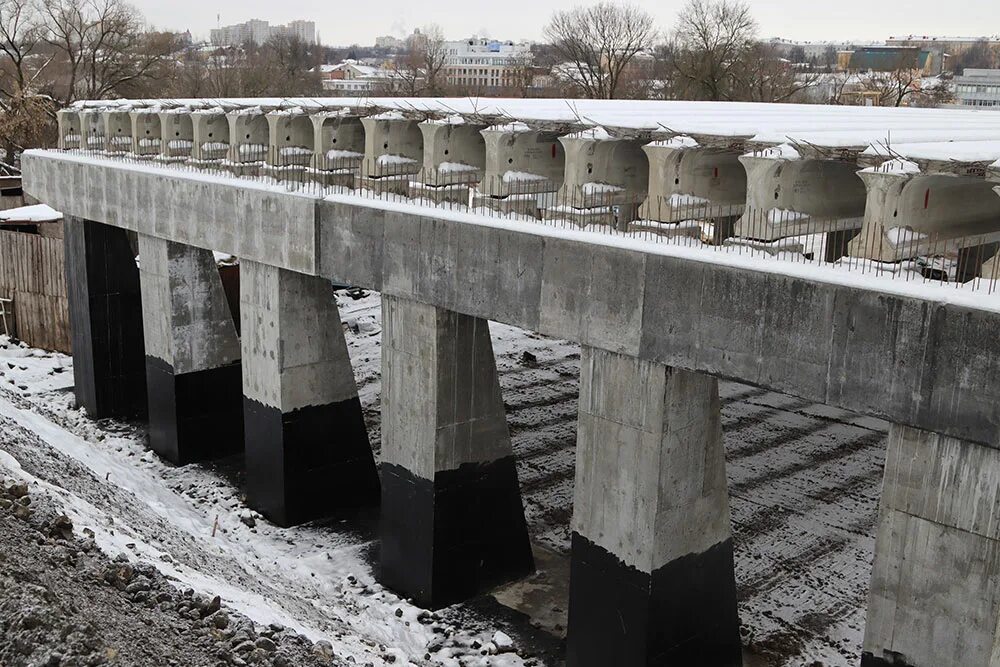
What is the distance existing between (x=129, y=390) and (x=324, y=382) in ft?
26.8

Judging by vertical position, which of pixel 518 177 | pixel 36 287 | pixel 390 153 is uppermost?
pixel 390 153

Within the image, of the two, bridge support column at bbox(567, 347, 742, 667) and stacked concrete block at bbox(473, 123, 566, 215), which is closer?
bridge support column at bbox(567, 347, 742, 667)

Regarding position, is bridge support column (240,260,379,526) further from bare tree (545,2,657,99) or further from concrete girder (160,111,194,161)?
bare tree (545,2,657,99)

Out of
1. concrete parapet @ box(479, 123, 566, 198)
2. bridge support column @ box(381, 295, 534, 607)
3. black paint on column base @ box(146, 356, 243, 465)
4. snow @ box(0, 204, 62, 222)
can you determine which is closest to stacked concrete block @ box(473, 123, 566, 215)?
concrete parapet @ box(479, 123, 566, 198)

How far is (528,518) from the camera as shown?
61.2 feet

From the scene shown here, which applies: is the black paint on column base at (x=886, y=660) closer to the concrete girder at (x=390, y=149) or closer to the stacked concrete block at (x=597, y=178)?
the stacked concrete block at (x=597, y=178)

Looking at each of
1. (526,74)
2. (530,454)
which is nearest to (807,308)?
(530,454)

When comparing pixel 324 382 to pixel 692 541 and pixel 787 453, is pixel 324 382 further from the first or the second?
pixel 787 453

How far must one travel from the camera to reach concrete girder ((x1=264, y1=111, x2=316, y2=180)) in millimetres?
17953

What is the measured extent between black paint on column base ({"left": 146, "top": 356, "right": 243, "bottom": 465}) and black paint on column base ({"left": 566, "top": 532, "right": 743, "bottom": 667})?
11244 millimetres

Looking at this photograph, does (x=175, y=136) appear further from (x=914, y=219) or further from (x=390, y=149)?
(x=914, y=219)

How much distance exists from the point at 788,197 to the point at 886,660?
5131 mm

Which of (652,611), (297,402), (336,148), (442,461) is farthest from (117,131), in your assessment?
(652,611)

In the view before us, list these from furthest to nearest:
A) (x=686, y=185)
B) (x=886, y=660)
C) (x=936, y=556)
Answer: (x=686, y=185) < (x=886, y=660) < (x=936, y=556)
